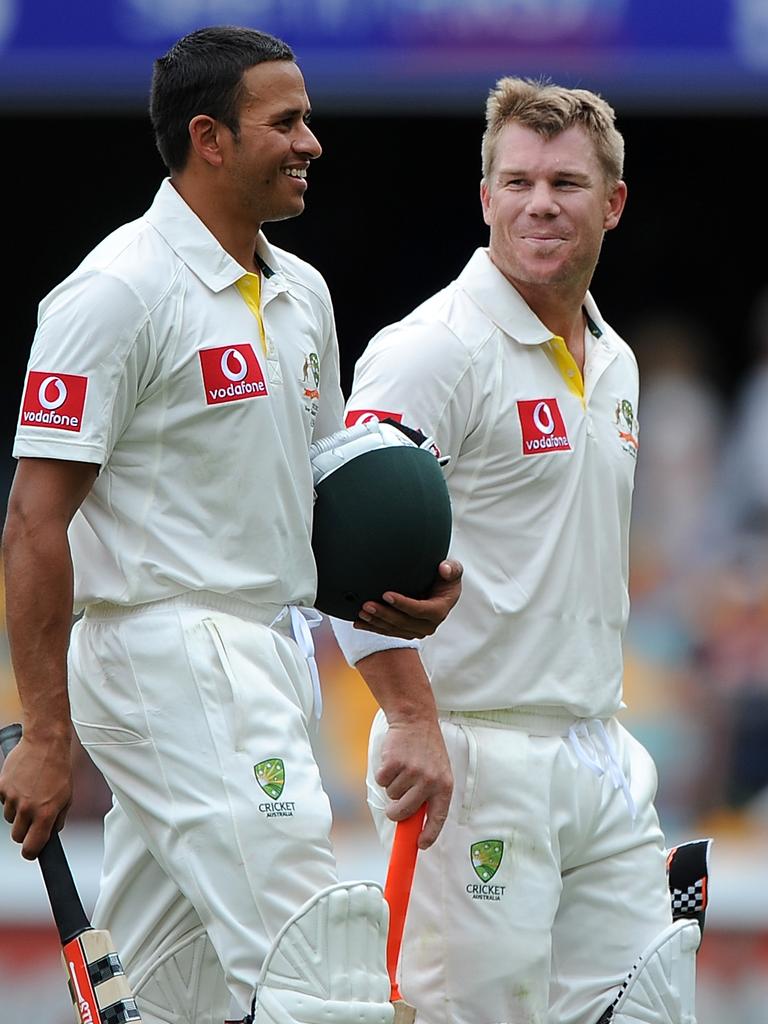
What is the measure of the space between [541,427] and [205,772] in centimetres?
105

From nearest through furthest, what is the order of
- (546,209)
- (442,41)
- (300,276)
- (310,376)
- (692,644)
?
(310,376) < (300,276) < (546,209) < (692,644) < (442,41)

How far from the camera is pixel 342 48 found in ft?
26.8

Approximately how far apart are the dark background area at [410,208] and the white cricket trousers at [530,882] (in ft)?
22.9

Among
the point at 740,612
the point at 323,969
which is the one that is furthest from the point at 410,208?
the point at 323,969

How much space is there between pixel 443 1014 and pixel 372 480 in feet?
3.33

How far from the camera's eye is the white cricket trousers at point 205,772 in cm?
304

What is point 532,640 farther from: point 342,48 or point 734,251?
point 734,251

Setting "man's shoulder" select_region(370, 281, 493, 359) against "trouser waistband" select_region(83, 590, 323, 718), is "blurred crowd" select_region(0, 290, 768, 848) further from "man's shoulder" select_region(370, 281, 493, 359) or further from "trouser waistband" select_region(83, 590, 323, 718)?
"trouser waistband" select_region(83, 590, 323, 718)

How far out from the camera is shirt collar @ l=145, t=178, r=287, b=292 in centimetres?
328

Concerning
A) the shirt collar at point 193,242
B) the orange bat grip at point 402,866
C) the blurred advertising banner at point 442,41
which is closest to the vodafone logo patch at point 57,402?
the shirt collar at point 193,242

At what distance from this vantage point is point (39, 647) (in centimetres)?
304

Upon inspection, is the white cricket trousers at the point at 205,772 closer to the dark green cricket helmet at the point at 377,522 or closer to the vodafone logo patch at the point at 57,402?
the dark green cricket helmet at the point at 377,522

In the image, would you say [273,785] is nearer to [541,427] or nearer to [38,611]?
[38,611]

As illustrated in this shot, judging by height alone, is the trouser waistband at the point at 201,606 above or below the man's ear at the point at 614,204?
below
